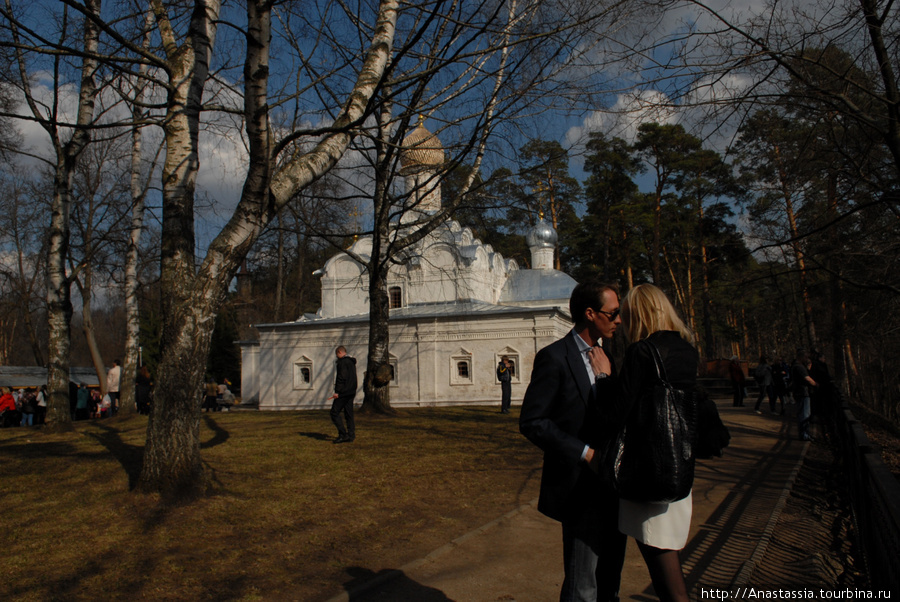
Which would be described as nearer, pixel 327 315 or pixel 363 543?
pixel 363 543

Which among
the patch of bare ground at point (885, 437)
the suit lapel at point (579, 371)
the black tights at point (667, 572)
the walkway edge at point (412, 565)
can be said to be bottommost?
the patch of bare ground at point (885, 437)

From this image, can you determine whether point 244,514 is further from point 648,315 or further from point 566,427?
point 648,315

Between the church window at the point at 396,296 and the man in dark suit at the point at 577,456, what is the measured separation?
28524 mm

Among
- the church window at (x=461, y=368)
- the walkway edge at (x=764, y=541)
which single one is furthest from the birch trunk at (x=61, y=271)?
the church window at (x=461, y=368)

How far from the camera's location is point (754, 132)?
30.9ft

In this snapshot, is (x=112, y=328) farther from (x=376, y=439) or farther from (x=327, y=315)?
(x=376, y=439)

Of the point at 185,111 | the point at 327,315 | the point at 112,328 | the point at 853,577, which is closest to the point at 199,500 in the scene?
the point at 185,111

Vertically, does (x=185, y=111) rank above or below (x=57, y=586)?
above

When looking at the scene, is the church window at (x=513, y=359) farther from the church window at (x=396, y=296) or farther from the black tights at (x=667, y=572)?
the black tights at (x=667, y=572)

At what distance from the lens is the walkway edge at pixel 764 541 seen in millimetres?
4762

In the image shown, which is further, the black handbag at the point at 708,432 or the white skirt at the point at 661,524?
the black handbag at the point at 708,432

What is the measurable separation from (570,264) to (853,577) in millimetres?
41348

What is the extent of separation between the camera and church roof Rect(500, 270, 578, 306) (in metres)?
32.3

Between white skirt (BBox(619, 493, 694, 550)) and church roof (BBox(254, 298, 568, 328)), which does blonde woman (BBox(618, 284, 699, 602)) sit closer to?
white skirt (BBox(619, 493, 694, 550))
